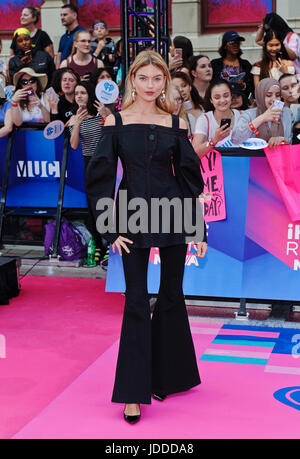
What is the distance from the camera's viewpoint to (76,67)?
9.98 m

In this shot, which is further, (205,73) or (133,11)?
(205,73)

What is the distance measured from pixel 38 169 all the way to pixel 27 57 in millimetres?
1928

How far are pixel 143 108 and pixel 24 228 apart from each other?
5244mm

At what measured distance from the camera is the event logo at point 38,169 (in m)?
9.21

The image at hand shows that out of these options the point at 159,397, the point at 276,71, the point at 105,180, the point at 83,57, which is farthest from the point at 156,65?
the point at 83,57

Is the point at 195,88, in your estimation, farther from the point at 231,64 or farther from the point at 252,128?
the point at 252,128

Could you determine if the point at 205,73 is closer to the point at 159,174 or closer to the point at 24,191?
the point at 24,191

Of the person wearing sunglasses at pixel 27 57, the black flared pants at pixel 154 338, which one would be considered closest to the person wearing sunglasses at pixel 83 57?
the person wearing sunglasses at pixel 27 57

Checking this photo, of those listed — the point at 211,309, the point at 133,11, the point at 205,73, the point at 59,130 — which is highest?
the point at 133,11

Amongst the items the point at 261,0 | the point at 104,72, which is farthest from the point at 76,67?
the point at 261,0

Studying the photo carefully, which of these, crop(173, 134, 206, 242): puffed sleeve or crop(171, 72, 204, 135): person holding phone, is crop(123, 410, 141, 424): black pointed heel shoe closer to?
crop(173, 134, 206, 242): puffed sleeve

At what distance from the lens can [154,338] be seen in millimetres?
4688

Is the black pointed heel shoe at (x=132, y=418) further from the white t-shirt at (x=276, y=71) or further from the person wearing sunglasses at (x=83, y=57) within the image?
the person wearing sunglasses at (x=83, y=57)

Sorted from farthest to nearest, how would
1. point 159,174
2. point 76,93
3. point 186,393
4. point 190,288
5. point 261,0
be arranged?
1. point 261,0
2. point 76,93
3. point 190,288
4. point 186,393
5. point 159,174
